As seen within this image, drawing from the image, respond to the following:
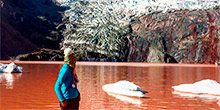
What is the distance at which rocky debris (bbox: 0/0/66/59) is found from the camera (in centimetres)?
7119

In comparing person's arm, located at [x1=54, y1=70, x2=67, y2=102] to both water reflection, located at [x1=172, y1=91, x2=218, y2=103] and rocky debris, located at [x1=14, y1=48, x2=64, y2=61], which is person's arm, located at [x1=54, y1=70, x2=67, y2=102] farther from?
rocky debris, located at [x1=14, y1=48, x2=64, y2=61]

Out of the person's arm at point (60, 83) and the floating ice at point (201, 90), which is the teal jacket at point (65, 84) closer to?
the person's arm at point (60, 83)

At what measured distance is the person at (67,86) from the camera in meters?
5.08

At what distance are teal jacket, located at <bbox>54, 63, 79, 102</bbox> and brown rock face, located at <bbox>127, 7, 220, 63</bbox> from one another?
202ft

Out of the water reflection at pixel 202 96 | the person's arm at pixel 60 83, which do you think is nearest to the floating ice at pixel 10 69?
the water reflection at pixel 202 96

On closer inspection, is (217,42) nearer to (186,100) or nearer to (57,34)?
(57,34)

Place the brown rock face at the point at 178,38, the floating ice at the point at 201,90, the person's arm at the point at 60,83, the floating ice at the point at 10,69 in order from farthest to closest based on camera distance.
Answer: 1. the brown rock face at the point at 178,38
2. the floating ice at the point at 10,69
3. the floating ice at the point at 201,90
4. the person's arm at the point at 60,83

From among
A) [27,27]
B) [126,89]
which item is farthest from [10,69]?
[27,27]

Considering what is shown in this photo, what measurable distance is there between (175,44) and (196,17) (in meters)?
10.7

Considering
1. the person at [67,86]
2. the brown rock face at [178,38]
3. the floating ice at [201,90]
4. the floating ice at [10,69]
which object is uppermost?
the brown rock face at [178,38]

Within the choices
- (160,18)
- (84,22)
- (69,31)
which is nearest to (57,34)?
(69,31)

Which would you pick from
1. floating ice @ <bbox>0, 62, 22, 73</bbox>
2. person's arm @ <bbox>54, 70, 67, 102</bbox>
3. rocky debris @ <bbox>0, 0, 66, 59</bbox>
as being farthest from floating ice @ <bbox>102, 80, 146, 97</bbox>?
rocky debris @ <bbox>0, 0, 66, 59</bbox>

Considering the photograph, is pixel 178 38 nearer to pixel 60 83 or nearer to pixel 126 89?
pixel 126 89

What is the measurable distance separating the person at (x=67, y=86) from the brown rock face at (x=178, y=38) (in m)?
61.5
